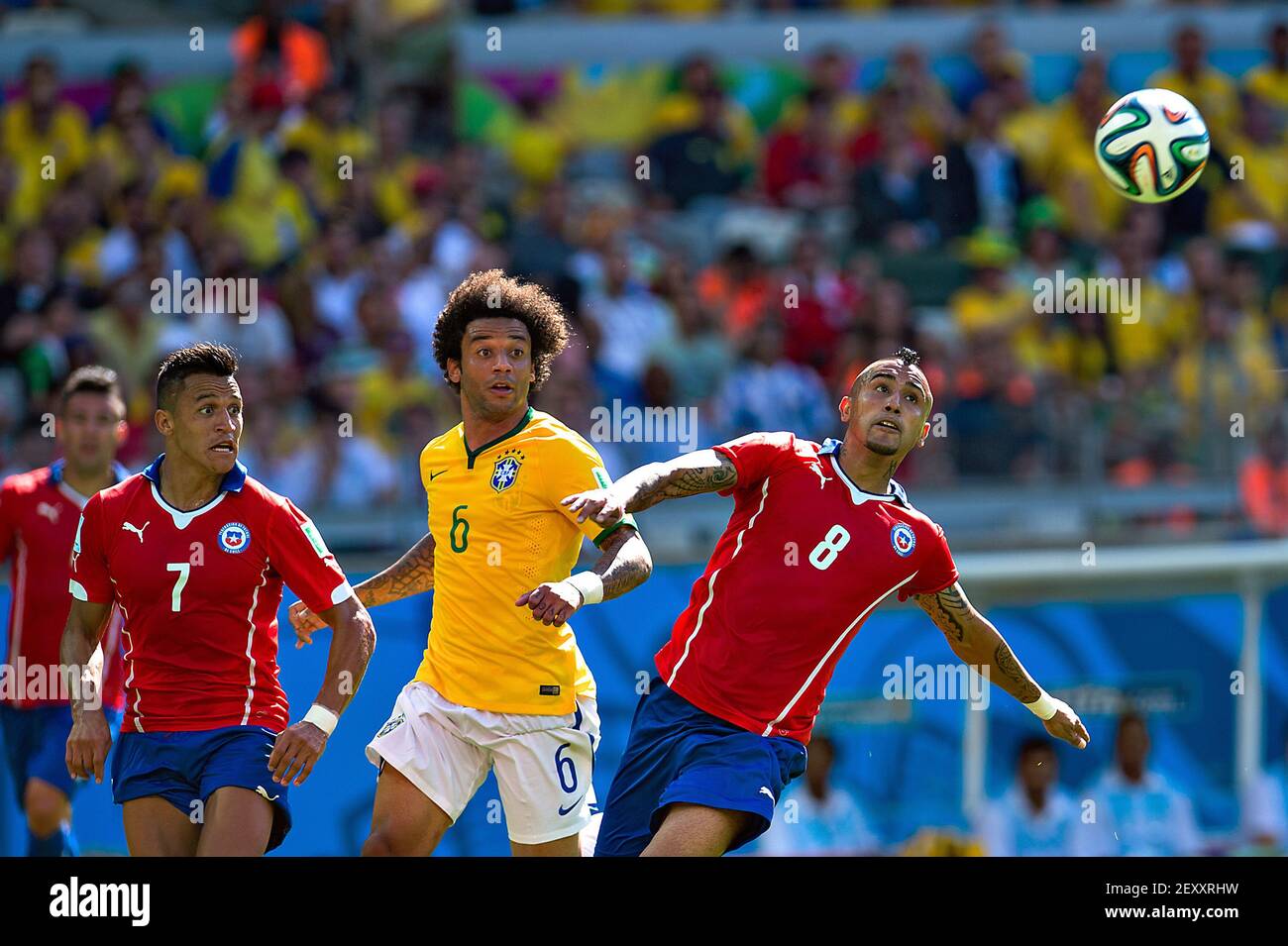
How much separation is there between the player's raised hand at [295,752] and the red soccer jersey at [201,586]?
0.38 m

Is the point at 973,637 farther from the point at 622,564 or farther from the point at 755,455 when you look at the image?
the point at 622,564

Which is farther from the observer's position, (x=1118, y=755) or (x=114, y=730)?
(x=1118, y=755)

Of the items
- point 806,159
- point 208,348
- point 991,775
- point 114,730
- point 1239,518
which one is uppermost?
point 806,159

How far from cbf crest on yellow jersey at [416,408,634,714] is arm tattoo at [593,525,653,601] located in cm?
23

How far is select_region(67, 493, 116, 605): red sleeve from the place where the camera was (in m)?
7.05

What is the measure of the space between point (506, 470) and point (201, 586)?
124 centimetres

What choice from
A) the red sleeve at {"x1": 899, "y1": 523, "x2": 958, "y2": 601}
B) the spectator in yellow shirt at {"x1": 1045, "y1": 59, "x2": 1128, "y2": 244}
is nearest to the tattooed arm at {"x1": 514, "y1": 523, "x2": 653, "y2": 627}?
the red sleeve at {"x1": 899, "y1": 523, "x2": 958, "y2": 601}

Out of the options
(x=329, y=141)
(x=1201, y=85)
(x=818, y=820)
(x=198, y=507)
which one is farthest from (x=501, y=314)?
(x=1201, y=85)
